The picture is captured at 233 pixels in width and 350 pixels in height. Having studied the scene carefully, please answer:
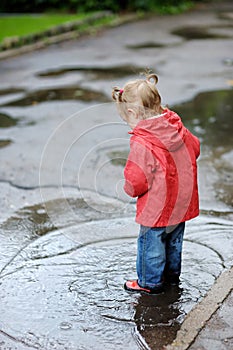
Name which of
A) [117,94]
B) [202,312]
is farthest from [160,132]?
[202,312]

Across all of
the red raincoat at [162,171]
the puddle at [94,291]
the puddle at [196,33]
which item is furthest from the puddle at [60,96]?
the puddle at [196,33]

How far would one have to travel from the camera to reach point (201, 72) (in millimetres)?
10344

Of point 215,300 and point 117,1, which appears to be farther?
point 117,1

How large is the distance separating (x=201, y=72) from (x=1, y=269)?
683 centimetres

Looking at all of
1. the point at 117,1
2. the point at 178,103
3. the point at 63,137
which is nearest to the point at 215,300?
the point at 63,137

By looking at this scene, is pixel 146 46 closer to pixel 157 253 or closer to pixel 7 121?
pixel 7 121

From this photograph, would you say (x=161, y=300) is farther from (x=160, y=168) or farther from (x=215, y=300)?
(x=160, y=168)

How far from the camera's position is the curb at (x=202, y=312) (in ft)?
10.7

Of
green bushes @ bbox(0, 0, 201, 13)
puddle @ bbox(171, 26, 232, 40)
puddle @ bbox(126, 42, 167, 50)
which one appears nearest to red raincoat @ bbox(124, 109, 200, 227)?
puddle @ bbox(126, 42, 167, 50)

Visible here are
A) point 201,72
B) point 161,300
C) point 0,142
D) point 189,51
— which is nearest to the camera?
point 161,300

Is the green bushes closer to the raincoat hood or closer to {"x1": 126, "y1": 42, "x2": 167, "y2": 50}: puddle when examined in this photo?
{"x1": 126, "y1": 42, "x2": 167, "y2": 50}: puddle

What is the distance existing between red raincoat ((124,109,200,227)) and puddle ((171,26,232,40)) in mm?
10501

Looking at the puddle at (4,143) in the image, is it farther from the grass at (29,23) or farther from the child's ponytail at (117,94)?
the grass at (29,23)

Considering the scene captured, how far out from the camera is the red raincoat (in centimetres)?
351
